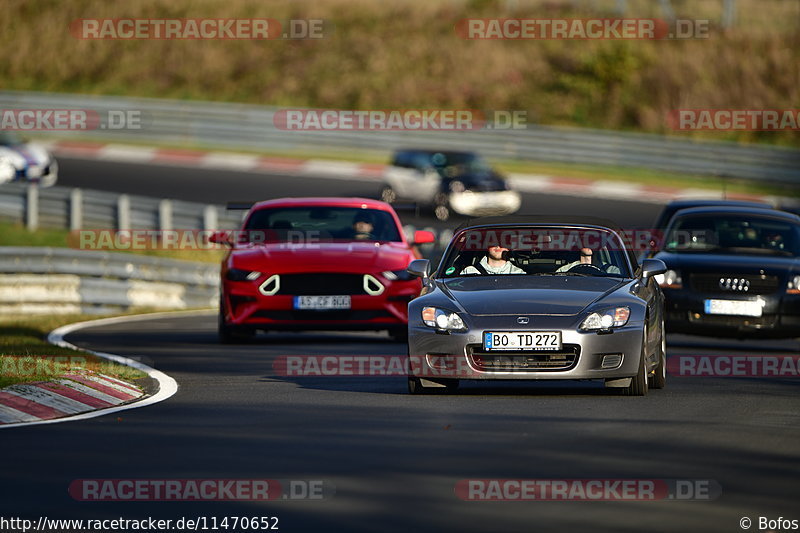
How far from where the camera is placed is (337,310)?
1730 cm

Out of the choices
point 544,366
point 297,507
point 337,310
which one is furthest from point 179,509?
point 337,310

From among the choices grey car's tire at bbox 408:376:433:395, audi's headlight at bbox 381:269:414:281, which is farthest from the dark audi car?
grey car's tire at bbox 408:376:433:395

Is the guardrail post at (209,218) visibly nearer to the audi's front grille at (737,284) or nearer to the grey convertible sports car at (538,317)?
the audi's front grille at (737,284)

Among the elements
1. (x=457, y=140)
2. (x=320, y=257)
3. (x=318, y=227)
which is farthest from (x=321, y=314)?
(x=457, y=140)

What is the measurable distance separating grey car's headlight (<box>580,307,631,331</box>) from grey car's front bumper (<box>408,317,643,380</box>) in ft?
0.17

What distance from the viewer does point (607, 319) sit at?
12.0 metres

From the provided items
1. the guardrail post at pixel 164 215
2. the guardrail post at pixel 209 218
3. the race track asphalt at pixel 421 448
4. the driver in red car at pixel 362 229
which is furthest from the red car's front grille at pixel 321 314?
the guardrail post at pixel 164 215

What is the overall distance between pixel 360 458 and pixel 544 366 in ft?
9.94

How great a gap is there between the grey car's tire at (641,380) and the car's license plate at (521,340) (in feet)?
2.23

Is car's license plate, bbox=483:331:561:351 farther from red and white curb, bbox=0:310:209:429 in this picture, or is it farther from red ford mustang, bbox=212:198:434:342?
red ford mustang, bbox=212:198:434:342

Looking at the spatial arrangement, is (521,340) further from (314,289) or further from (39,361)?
(314,289)

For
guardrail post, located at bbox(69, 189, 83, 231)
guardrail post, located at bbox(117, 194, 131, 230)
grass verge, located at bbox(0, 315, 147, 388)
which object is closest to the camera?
grass verge, located at bbox(0, 315, 147, 388)

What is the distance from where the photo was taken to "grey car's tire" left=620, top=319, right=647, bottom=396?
1216 centimetres

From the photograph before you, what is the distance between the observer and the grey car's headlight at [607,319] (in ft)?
39.2
